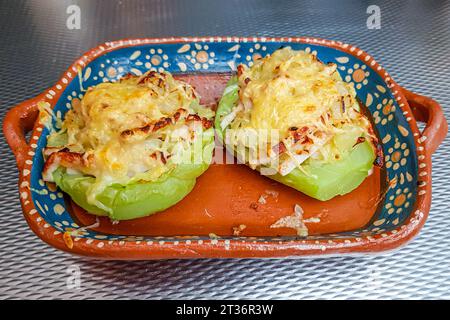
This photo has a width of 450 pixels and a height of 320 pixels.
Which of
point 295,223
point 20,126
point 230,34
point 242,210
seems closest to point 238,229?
point 242,210

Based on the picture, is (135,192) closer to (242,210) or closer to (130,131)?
(130,131)

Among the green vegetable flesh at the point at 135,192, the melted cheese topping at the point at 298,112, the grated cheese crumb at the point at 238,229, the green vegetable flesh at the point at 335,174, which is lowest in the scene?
the grated cheese crumb at the point at 238,229

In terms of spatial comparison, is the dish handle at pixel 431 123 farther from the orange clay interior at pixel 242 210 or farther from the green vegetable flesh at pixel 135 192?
the green vegetable flesh at pixel 135 192

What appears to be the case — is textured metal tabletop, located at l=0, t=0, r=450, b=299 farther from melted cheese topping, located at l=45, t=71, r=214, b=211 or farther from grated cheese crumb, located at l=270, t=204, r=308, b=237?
melted cheese topping, located at l=45, t=71, r=214, b=211

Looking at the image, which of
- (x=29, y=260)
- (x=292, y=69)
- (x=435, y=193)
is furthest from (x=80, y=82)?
(x=435, y=193)

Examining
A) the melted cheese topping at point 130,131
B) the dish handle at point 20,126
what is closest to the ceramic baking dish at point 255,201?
the dish handle at point 20,126

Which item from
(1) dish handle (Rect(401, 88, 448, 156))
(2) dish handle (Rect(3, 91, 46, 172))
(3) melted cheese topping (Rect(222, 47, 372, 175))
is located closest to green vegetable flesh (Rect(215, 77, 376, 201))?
(3) melted cheese topping (Rect(222, 47, 372, 175))

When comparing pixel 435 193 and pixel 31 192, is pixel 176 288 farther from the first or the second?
pixel 435 193
